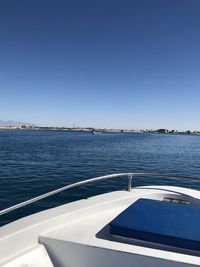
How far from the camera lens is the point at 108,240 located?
12.3 ft

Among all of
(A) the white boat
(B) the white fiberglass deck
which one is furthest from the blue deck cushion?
(B) the white fiberglass deck

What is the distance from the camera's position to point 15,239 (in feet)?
11.7

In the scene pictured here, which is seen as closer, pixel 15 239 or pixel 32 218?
pixel 15 239

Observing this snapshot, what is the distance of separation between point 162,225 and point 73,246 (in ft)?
4.36

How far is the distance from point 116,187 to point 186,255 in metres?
12.8

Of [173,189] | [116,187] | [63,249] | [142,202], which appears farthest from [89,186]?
[63,249]

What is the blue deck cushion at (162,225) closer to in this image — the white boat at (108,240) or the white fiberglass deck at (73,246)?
the white boat at (108,240)

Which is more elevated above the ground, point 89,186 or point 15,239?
point 15,239

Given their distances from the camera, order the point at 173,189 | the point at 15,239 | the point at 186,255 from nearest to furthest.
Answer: the point at 186,255 → the point at 15,239 → the point at 173,189

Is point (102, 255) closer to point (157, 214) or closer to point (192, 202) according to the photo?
point (157, 214)

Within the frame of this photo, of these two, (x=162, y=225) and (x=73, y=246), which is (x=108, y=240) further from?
(x=162, y=225)

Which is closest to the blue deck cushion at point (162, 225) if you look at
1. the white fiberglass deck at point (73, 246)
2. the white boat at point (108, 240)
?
the white boat at point (108, 240)

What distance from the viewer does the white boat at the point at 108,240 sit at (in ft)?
10.8

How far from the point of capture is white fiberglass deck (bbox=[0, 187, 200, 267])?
3262mm
